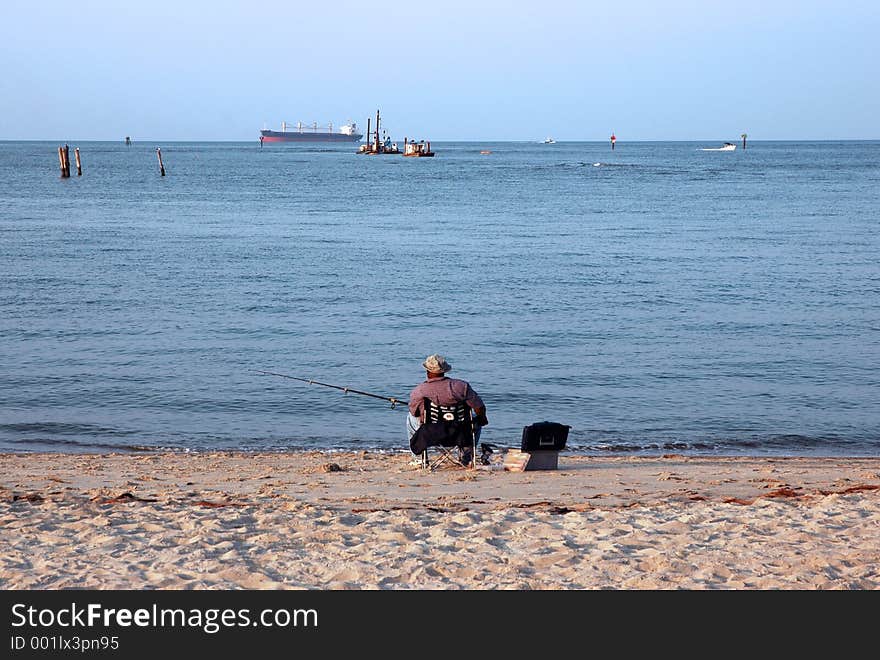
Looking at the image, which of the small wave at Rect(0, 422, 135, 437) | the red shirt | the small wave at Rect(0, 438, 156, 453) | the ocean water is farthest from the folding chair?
the small wave at Rect(0, 422, 135, 437)

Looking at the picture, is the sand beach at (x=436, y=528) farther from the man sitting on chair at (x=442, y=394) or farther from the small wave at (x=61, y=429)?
the small wave at (x=61, y=429)

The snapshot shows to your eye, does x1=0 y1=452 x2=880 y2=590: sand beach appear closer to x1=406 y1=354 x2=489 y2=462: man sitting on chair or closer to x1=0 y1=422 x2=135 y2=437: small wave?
x1=406 y1=354 x2=489 y2=462: man sitting on chair

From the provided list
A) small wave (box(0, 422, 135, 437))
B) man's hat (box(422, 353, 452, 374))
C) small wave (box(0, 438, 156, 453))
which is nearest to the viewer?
man's hat (box(422, 353, 452, 374))

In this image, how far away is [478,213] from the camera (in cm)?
5119

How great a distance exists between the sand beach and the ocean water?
3124 mm

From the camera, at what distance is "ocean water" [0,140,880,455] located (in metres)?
14.5

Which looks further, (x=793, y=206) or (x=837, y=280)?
(x=793, y=206)

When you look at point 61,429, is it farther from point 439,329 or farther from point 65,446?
point 439,329

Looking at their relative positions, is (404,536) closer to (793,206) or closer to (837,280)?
(837,280)

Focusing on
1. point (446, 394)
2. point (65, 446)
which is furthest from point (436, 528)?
point (65, 446)

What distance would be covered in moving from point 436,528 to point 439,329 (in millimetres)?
13327

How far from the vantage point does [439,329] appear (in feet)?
68.7
